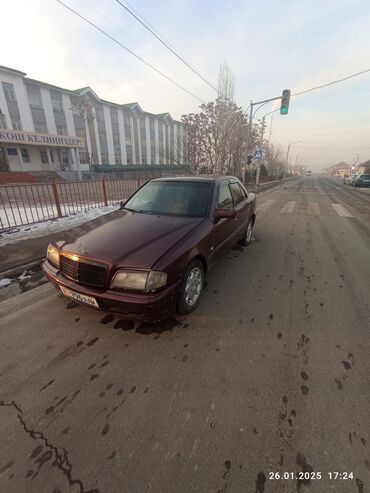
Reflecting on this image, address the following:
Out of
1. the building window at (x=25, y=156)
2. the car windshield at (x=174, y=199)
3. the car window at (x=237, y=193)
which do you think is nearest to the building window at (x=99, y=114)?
the building window at (x=25, y=156)

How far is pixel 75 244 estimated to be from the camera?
273cm

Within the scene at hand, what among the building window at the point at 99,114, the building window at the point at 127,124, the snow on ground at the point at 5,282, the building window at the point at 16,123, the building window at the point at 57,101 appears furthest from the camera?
the building window at the point at 127,124

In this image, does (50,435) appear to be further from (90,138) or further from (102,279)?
(90,138)

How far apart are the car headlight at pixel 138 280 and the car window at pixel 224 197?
185 cm

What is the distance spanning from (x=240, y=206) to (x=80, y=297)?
3417 mm

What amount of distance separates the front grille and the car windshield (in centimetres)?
141

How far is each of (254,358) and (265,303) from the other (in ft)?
3.45

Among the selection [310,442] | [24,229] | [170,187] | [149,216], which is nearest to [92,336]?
[149,216]

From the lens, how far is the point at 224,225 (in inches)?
149

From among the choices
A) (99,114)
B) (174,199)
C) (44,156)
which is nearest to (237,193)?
(174,199)

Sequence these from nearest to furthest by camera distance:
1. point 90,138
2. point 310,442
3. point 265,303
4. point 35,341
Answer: point 310,442
point 35,341
point 265,303
point 90,138

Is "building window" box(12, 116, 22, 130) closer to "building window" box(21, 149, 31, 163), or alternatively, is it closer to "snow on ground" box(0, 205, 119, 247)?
"building window" box(21, 149, 31, 163)

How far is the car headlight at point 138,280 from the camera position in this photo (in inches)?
91.0

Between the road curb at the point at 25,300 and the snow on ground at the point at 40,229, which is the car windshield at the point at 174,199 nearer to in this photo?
the road curb at the point at 25,300
